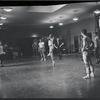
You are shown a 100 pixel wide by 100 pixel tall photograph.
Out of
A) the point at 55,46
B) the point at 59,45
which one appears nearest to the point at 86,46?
the point at 59,45

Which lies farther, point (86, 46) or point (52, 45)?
point (52, 45)

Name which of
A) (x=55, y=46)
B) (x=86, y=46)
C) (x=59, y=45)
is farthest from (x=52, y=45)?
(x=86, y=46)

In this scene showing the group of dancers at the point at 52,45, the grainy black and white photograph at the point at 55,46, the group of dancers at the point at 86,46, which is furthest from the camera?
the group of dancers at the point at 52,45

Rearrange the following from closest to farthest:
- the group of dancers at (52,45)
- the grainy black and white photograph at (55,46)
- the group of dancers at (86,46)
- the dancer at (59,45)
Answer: the grainy black and white photograph at (55,46)
the group of dancers at (86,46)
the group of dancers at (52,45)
the dancer at (59,45)

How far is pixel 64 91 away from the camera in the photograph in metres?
4.70

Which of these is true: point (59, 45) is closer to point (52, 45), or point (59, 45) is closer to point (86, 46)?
point (52, 45)

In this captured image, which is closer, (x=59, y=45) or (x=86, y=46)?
(x=86, y=46)

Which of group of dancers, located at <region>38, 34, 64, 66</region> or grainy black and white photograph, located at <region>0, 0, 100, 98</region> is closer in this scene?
grainy black and white photograph, located at <region>0, 0, 100, 98</region>

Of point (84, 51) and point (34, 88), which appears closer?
point (34, 88)

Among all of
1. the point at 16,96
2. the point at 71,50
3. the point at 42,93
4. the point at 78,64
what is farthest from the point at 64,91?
the point at 78,64

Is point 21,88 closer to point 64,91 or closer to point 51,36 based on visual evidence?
point 64,91

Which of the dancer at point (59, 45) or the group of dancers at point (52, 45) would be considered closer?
the group of dancers at point (52, 45)

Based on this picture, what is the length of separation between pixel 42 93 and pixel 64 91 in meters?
0.54

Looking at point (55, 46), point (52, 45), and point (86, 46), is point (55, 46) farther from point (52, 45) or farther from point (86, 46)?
point (86, 46)
